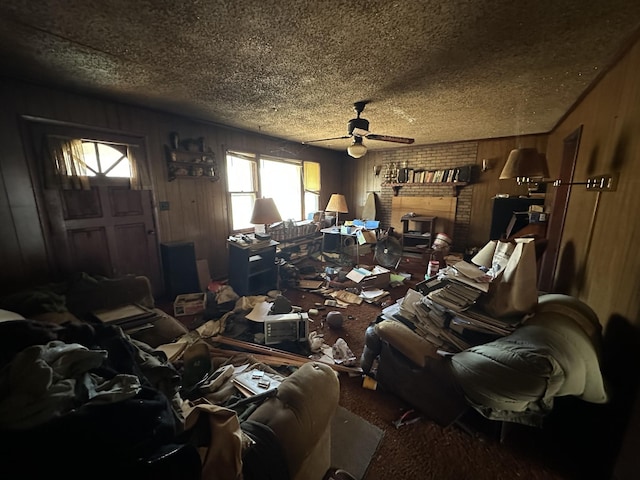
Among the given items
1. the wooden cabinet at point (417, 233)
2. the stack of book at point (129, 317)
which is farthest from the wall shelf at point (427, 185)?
the stack of book at point (129, 317)

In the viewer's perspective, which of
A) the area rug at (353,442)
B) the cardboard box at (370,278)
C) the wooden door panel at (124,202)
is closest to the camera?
the area rug at (353,442)

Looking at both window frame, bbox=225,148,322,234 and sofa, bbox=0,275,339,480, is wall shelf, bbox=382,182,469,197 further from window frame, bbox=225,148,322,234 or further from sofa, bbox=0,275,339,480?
sofa, bbox=0,275,339,480

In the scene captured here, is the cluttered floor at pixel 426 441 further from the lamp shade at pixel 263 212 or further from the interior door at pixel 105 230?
the interior door at pixel 105 230

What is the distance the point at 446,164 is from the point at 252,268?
4.22m

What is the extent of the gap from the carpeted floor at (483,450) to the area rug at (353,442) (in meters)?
0.03

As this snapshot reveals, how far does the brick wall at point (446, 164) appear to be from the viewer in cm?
480

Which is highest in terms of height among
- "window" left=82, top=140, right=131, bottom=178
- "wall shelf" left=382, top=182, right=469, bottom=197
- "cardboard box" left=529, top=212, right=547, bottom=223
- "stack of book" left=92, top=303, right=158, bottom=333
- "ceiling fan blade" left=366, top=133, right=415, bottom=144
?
"ceiling fan blade" left=366, top=133, right=415, bottom=144

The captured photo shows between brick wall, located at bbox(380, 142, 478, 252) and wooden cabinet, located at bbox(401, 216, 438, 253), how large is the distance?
0.51 metres

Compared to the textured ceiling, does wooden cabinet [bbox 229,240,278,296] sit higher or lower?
lower

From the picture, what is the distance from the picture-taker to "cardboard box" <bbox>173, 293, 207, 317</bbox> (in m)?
2.91

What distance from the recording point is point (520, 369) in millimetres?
1103

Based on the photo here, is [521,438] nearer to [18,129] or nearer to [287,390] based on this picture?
[287,390]

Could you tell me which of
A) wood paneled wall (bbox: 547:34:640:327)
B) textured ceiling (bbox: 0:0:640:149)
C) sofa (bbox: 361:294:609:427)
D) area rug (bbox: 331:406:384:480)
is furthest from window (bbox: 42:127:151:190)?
wood paneled wall (bbox: 547:34:640:327)

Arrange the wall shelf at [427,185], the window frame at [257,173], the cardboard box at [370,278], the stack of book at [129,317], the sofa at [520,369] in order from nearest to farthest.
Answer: the sofa at [520,369] < the stack of book at [129,317] < the cardboard box at [370,278] < the window frame at [257,173] < the wall shelf at [427,185]
